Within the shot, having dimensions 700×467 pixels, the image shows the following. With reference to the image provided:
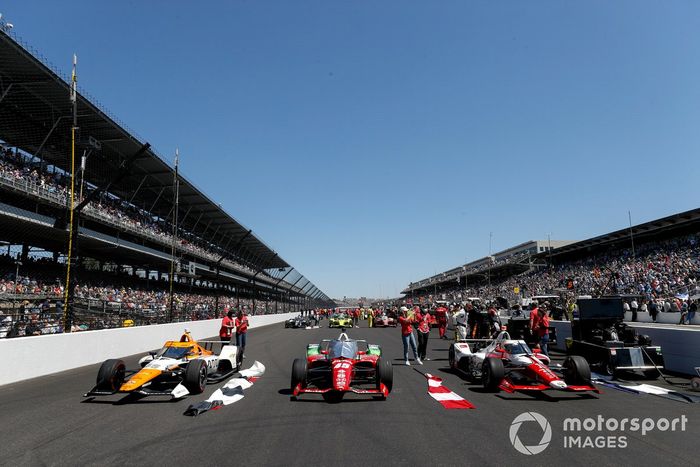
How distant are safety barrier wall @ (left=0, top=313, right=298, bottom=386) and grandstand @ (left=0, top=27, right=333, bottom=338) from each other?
3.64 ft

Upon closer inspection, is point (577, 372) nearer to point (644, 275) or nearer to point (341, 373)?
point (341, 373)

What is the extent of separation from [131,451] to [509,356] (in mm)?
7276

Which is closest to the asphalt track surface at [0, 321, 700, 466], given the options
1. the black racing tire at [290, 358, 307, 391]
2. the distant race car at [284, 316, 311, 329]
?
the black racing tire at [290, 358, 307, 391]

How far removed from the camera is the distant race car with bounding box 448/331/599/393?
832 centimetres

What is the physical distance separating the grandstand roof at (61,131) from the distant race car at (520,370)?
12.7 m

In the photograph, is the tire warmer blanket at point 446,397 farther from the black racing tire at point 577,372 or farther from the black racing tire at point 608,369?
the black racing tire at point 608,369

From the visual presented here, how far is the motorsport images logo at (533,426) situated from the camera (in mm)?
5160

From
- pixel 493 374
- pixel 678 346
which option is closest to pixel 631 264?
pixel 678 346

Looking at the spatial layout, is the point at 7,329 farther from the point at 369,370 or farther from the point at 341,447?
the point at 341,447

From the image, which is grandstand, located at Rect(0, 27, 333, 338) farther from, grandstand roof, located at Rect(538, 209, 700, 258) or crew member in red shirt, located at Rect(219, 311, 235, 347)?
grandstand roof, located at Rect(538, 209, 700, 258)

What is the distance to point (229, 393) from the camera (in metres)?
8.65

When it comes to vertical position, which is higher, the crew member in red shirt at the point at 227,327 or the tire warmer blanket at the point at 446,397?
the crew member in red shirt at the point at 227,327

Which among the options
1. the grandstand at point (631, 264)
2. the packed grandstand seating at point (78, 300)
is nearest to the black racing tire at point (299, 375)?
the packed grandstand seating at point (78, 300)
